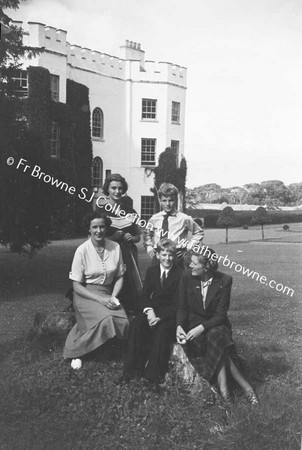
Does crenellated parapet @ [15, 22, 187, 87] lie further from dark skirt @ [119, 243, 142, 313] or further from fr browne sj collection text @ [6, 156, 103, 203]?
dark skirt @ [119, 243, 142, 313]

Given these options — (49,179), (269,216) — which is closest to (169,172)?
(269,216)

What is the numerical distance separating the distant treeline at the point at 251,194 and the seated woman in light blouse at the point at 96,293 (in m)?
2.07

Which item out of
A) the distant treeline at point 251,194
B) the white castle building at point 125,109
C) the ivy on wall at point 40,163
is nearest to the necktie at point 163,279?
the distant treeline at point 251,194

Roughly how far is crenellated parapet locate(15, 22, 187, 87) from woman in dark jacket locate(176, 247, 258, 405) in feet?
9.76

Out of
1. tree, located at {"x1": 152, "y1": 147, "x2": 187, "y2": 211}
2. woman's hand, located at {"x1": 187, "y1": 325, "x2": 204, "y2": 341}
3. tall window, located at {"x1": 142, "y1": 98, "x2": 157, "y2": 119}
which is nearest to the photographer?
woman's hand, located at {"x1": 187, "y1": 325, "x2": 204, "y2": 341}

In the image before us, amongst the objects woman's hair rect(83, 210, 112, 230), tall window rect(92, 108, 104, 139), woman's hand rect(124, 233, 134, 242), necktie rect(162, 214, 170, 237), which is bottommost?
woman's hand rect(124, 233, 134, 242)

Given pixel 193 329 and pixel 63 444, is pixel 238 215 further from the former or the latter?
pixel 63 444

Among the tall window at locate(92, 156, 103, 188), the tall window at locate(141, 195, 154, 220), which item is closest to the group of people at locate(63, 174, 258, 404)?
the tall window at locate(141, 195, 154, 220)

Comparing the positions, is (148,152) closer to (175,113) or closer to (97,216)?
(175,113)

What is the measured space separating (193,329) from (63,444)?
1343 millimetres

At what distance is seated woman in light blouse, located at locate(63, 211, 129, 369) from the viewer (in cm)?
486

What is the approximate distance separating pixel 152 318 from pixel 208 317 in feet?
1.58

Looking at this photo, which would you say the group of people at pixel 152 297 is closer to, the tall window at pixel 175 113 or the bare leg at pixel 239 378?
the bare leg at pixel 239 378

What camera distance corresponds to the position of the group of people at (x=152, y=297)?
14.5ft
